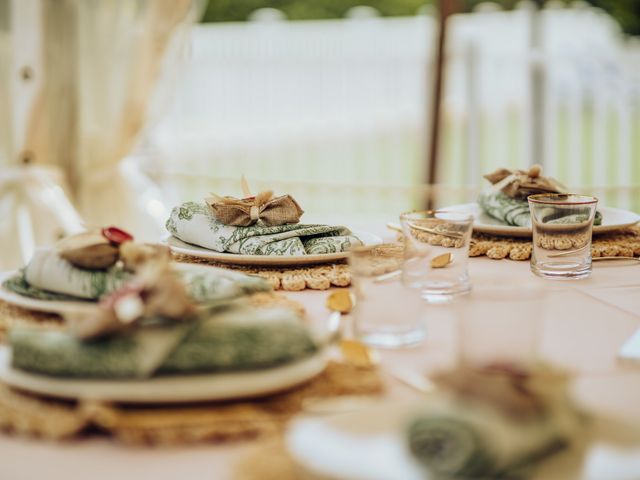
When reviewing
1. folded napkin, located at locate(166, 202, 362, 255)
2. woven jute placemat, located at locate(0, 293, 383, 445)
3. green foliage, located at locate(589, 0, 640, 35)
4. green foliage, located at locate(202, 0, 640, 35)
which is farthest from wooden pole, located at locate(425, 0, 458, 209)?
green foliage, located at locate(202, 0, 640, 35)

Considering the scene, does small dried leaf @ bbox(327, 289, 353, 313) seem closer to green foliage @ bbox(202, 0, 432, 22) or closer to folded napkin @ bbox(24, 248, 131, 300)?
folded napkin @ bbox(24, 248, 131, 300)

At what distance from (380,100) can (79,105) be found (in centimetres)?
260

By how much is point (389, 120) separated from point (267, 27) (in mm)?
1143

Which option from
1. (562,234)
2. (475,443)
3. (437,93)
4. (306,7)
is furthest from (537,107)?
(475,443)

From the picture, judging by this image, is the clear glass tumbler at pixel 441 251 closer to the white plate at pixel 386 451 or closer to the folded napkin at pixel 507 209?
the folded napkin at pixel 507 209

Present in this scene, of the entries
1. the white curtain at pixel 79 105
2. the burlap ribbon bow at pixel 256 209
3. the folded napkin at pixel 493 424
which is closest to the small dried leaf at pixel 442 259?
the burlap ribbon bow at pixel 256 209

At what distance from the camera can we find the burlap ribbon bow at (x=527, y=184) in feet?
4.32

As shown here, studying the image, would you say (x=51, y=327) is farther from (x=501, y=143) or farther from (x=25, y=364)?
(x=501, y=143)

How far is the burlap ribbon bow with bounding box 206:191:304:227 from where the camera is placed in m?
1.17

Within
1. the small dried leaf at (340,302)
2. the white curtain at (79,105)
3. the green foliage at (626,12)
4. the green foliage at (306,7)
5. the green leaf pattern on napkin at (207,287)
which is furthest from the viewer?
the green foliage at (306,7)

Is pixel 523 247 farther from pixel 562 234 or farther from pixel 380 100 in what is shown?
pixel 380 100

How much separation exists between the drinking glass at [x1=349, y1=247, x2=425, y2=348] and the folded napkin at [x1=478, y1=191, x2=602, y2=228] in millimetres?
521

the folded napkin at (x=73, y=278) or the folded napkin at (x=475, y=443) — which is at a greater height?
the folded napkin at (x=73, y=278)

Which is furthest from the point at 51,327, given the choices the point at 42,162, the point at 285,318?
Answer: the point at 42,162
